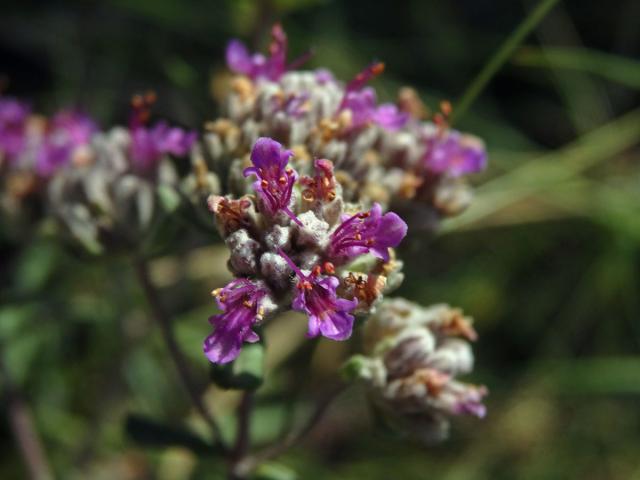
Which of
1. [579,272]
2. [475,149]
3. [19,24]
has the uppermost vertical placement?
[19,24]

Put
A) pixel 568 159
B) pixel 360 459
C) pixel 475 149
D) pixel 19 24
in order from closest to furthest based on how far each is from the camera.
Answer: pixel 475 149 → pixel 360 459 → pixel 568 159 → pixel 19 24

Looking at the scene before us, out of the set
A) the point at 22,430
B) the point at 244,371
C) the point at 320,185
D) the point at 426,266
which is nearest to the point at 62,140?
the point at 22,430

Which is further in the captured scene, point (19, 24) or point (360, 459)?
point (19, 24)

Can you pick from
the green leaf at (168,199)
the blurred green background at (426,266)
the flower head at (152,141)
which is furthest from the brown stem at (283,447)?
the flower head at (152,141)

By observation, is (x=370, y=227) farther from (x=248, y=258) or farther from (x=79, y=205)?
(x=79, y=205)

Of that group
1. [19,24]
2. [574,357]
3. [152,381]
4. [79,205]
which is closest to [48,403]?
[152,381]

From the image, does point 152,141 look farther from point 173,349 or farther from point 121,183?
Result: point 173,349

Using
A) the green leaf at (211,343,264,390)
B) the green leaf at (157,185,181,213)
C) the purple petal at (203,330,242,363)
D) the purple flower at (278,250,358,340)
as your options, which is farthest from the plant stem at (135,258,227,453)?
the purple flower at (278,250,358,340)

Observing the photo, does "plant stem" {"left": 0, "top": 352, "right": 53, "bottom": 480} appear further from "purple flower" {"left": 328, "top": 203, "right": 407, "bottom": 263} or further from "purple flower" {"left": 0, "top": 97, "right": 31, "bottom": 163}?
"purple flower" {"left": 328, "top": 203, "right": 407, "bottom": 263}
